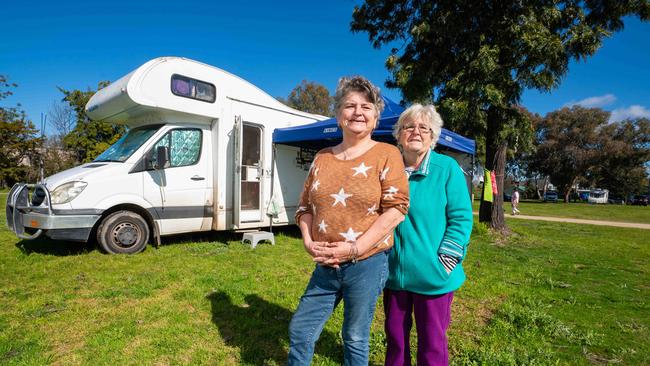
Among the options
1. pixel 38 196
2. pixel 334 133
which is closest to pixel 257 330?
pixel 334 133

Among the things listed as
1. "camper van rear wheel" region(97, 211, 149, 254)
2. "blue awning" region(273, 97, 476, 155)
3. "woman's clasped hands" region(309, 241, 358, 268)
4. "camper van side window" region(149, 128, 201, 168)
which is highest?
"blue awning" region(273, 97, 476, 155)

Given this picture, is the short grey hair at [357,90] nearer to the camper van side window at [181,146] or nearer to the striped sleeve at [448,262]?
the striped sleeve at [448,262]

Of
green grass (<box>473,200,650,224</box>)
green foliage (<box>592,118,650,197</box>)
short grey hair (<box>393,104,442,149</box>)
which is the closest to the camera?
short grey hair (<box>393,104,442,149</box>)

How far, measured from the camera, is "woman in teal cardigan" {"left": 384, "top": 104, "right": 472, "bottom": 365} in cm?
186

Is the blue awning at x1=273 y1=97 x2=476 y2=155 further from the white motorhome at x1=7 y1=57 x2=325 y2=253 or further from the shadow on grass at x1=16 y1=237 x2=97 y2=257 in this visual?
the shadow on grass at x1=16 y1=237 x2=97 y2=257

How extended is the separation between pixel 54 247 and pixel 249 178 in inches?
144

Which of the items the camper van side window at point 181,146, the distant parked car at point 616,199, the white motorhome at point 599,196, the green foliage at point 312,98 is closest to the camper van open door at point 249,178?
the camper van side window at point 181,146

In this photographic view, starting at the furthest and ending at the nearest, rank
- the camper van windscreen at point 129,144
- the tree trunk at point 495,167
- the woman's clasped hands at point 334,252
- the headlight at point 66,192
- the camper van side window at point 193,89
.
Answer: the tree trunk at point 495,167, the camper van side window at point 193,89, the camper van windscreen at point 129,144, the headlight at point 66,192, the woman's clasped hands at point 334,252

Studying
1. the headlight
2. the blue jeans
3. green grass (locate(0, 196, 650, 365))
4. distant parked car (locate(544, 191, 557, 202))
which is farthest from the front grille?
distant parked car (locate(544, 191, 557, 202))

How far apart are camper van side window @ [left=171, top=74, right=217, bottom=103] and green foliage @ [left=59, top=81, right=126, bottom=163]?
55.5 ft

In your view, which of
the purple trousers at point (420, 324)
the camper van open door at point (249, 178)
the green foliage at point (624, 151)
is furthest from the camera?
the green foliage at point (624, 151)

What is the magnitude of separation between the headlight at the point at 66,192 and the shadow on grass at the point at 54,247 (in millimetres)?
1038

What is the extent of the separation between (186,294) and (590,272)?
253 inches

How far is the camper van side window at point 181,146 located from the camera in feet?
19.4
